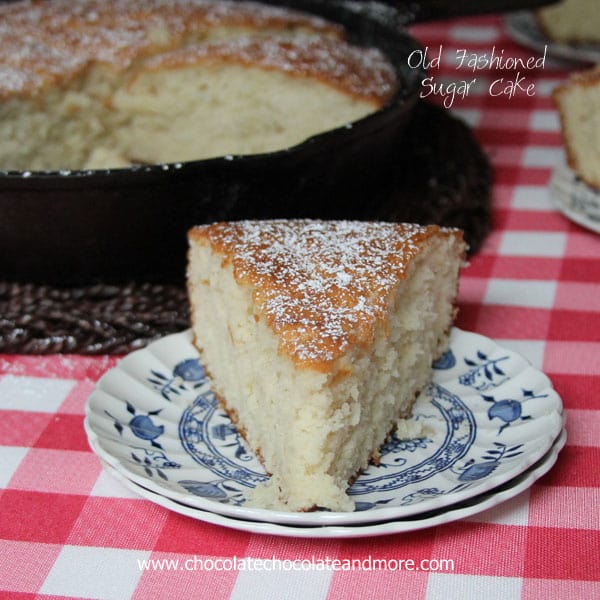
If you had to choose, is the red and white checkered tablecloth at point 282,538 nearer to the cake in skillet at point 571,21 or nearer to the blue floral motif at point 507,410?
the blue floral motif at point 507,410

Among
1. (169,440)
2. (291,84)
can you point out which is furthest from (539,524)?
(291,84)

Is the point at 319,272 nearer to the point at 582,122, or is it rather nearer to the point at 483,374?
the point at 483,374

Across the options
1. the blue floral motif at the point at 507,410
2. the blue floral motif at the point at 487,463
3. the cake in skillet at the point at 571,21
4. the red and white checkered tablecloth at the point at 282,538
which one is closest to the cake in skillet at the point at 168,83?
the red and white checkered tablecloth at the point at 282,538

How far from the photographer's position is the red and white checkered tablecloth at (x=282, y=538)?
3.78ft

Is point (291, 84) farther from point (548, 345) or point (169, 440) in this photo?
point (169, 440)

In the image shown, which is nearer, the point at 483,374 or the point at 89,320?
the point at 483,374

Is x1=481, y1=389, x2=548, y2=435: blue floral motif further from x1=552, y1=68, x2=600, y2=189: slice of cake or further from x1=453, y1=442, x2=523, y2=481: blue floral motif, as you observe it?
x1=552, y1=68, x2=600, y2=189: slice of cake

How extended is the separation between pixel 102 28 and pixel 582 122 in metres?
1.26

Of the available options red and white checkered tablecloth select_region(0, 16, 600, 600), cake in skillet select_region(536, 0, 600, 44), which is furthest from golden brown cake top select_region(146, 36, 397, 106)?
cake in skillet select_region(536, 0, 600, 44)

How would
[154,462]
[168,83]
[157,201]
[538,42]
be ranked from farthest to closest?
[538,42], [168,83], [157,201], [154,462]

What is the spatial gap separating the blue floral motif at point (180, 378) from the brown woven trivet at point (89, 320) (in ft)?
0.53

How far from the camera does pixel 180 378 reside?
5.14ft

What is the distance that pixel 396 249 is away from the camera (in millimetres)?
1441

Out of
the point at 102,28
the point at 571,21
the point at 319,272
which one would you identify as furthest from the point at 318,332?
the point at 571,21
